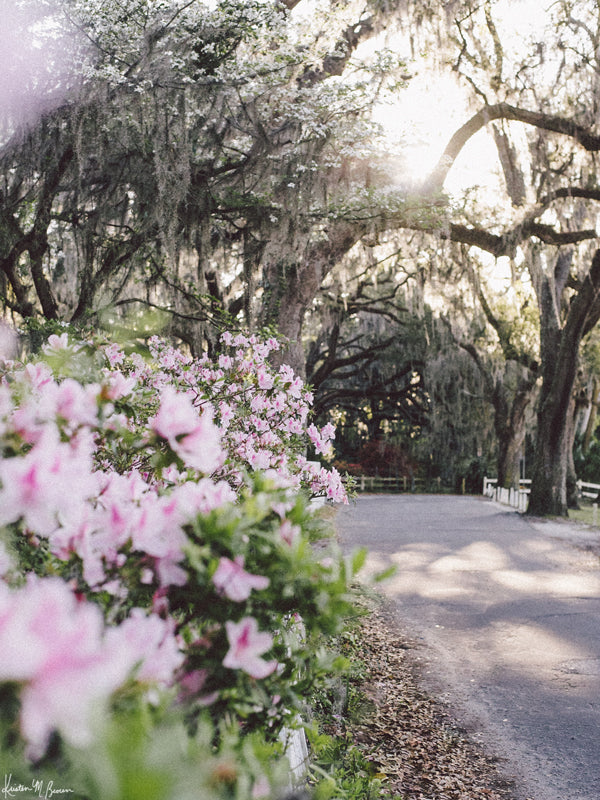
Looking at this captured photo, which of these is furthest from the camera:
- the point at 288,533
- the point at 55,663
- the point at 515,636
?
the point at 515,636

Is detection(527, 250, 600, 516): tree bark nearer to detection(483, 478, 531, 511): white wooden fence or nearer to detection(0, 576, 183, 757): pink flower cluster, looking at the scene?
detection(483, 478, 531, 511): white wooden fence

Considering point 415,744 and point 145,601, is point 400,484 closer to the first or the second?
point 415,744

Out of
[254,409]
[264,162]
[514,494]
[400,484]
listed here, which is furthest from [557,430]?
[400,484]

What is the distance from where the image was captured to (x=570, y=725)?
14.0ft

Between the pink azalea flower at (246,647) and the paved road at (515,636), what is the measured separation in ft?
2.49

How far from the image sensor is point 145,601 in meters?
1.41

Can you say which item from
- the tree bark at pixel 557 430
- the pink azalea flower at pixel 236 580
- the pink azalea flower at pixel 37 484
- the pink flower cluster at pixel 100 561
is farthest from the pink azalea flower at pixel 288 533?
the tree bark at pixel 557 430

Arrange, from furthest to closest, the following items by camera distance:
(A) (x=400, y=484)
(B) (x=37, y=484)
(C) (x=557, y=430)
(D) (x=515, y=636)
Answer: (A) (x=400, y=484)
(C) (x=557, y=430)
(D) (x=515, y=636)
(B) (x=37, y=484)

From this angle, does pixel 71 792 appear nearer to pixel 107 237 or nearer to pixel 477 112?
pixel 107 237

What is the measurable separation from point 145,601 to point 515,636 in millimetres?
5633

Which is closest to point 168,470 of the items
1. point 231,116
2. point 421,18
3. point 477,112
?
point 231,116

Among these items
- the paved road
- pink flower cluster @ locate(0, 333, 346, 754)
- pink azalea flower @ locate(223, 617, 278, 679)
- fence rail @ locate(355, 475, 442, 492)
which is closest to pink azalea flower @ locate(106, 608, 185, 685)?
pink flower cluster @ locate(0, 333, 346, 754)

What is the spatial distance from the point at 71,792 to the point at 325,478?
3.06 m

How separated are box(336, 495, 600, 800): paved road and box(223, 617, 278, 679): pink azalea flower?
2.49 feet
